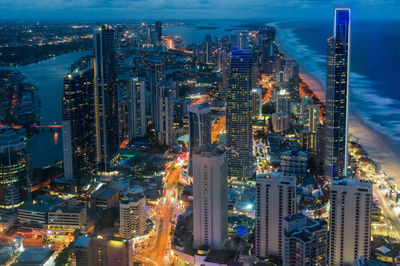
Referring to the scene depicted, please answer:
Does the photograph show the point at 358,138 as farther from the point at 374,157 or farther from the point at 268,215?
the point at 268,215

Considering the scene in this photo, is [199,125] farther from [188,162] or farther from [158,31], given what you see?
[158,31]

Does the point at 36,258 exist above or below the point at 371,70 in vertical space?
below

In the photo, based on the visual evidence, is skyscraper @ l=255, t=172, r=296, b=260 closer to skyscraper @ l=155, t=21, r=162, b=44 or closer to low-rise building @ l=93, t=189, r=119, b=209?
low-rise building @ l=93, t=189, r=119, b=209

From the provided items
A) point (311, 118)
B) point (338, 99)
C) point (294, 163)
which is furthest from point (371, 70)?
point (294, 163)

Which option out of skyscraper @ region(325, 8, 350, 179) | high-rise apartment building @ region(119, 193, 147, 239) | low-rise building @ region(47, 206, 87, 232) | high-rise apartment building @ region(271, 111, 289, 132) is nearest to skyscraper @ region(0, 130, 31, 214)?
low-rise building @ region(47, 206, 87, 232)

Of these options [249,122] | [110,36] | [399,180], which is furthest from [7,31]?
[399,180]

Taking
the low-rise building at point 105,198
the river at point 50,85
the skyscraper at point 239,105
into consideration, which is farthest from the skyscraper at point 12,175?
the skyscraper at point 239,105
